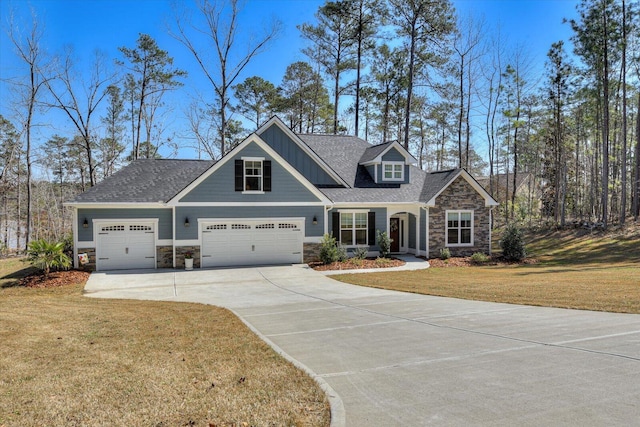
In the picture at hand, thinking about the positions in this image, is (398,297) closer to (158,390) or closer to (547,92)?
(158,390)

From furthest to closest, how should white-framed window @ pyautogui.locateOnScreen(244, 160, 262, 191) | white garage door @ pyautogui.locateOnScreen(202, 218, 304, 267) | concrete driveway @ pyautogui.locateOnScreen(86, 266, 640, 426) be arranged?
1. white-framed window @ pyautogui.locateOnScreen(244, 160, 262, 191)
2. white garage door @ pyautogui.locateOnScreen(202, 218, 304, 267)
3. concrete driveway @ pyautogui.locateOnScreen(86, 266, 640, 426)

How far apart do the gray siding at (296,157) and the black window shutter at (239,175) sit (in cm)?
372

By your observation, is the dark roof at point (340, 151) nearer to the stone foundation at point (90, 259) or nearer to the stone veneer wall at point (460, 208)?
the stone veneer wall at point (460, 208)

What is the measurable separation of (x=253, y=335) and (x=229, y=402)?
304 cm

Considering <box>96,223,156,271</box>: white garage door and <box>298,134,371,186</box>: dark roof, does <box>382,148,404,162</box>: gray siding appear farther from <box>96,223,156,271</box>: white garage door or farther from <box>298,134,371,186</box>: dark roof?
<box>96,223,156,271</box>: white garage door

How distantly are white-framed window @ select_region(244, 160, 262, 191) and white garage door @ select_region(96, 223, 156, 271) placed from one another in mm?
4311

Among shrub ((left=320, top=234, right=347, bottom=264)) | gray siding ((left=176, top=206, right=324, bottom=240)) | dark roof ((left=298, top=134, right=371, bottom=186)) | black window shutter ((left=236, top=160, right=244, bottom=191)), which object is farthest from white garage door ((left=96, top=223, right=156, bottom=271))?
dark roof ((left=298, top=134, right=371, bottom=186))

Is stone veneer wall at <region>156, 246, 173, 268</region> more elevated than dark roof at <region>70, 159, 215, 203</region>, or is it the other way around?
dark roof at <region>70, 159, 215, 203</region>

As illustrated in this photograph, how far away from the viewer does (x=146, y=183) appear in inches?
755

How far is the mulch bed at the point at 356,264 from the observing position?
1802 cm

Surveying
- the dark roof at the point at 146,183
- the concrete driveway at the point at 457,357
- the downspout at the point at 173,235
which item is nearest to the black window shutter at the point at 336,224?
the dark roof at the point at 146,183

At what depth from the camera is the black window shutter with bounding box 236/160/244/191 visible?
18.5 m

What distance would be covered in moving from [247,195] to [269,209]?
3.71 ft

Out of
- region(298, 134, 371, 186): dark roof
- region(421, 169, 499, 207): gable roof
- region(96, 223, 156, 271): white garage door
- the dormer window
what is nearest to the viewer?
region(96, 223, 156, 271): white garage door
